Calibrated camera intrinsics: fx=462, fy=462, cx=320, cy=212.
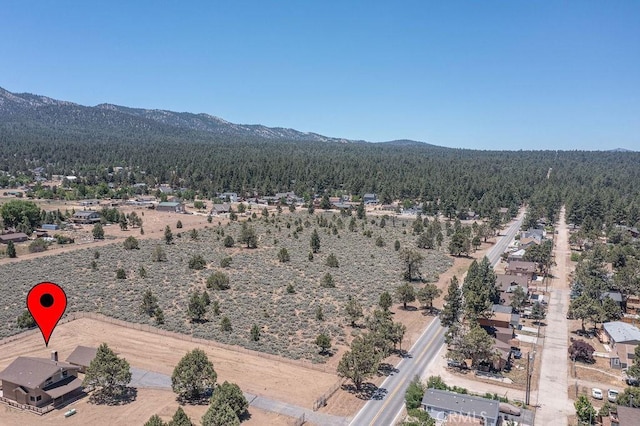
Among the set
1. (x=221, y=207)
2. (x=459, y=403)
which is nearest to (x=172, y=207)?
(x=221, y=207)

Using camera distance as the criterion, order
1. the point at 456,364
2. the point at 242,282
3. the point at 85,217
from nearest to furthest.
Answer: the point at 456,364
the point at 242,282
the point at 85,217

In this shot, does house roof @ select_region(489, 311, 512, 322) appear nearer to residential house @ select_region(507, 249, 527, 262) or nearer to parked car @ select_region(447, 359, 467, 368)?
parked car @ select_region(447, 359, 467, 368)

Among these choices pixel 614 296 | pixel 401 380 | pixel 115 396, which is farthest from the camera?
pixel 614 296

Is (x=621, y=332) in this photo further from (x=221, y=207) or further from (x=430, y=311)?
(x=221, y=207)

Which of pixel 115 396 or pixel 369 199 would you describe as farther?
pixel 369 199

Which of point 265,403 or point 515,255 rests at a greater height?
point 515,255

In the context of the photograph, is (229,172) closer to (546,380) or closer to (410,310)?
(410,310)

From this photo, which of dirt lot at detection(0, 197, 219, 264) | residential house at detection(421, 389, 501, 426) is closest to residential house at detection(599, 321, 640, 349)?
residential house at detection(421, 389, 501, 426)

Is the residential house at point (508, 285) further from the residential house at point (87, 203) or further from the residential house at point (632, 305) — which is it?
the residential house at point (87, 203)
